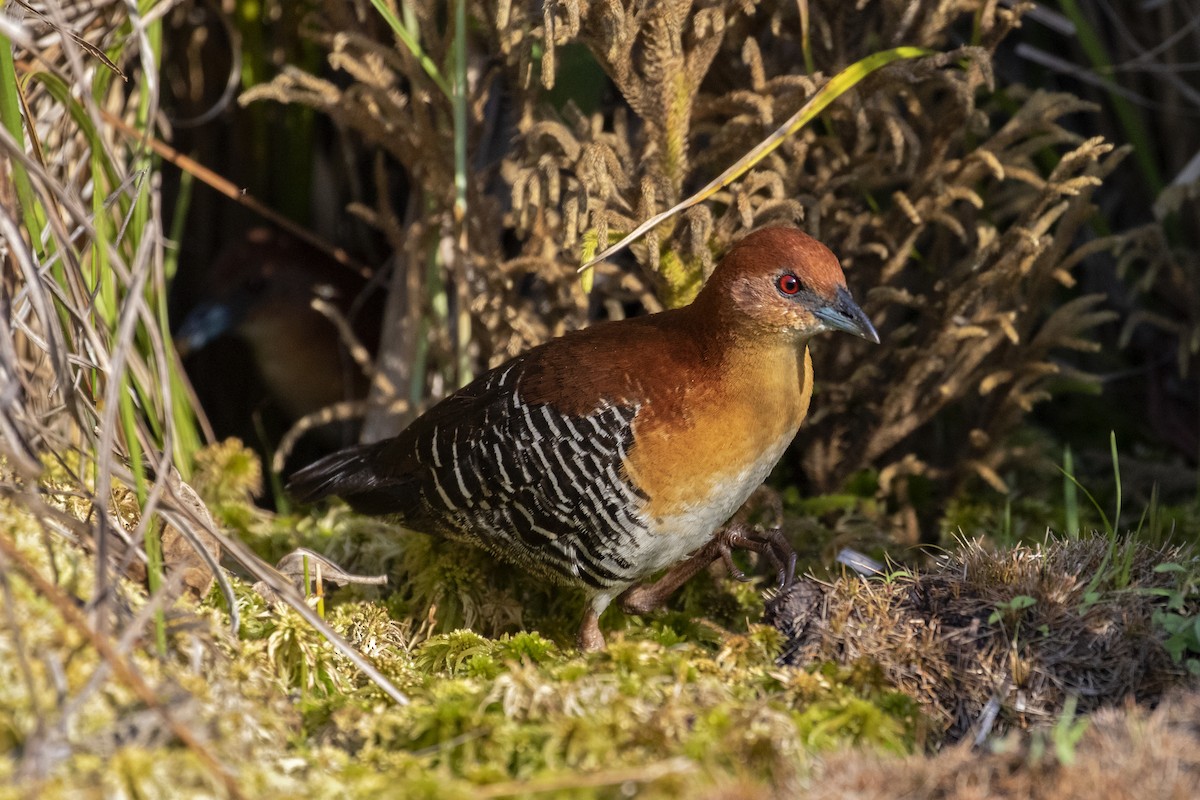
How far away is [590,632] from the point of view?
260 centimetres

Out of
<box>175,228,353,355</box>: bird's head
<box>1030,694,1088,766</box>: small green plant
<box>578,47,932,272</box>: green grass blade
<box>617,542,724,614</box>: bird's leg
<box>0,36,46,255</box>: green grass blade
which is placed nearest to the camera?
<box>1030,694,1088,766</box>: small green plant

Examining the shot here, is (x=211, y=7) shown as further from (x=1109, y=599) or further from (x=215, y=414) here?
(x=1109, y=599)

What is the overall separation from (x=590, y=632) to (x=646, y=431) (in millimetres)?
518

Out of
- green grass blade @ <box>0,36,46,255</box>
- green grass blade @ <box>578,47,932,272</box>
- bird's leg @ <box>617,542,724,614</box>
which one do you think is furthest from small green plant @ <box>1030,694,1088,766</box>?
green grass blade @ <box>0,36,46,255</box>

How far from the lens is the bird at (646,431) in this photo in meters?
2.33

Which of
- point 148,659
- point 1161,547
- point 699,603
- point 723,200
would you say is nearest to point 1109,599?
point 1161,547

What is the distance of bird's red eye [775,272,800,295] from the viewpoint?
2.31 meters

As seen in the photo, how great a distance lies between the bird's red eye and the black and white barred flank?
0.38 m

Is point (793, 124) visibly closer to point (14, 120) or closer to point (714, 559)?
point (714, 559)

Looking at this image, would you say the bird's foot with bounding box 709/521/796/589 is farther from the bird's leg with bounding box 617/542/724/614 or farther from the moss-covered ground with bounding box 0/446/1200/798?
the moss-covered ground with bounding box 0/446/1200/798

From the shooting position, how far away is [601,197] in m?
2.67

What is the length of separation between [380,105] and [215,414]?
61.9 inches

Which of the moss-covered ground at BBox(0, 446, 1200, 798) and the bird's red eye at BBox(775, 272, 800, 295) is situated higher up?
the bird's red eye at BBox(775, 272, 800, 295)

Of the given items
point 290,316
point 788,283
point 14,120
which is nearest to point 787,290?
point 788,283
